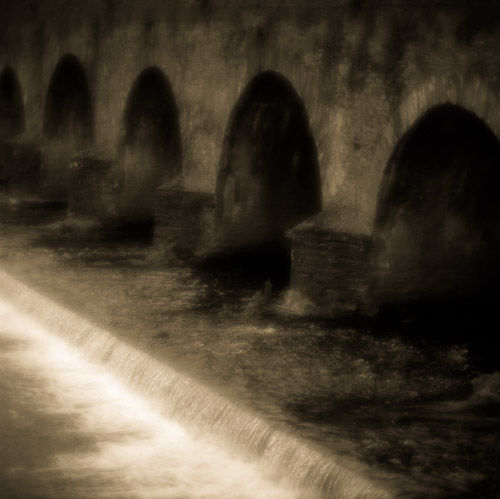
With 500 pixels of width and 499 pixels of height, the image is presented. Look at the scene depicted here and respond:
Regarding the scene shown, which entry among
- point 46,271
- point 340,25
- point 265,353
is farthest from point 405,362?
point 46,271

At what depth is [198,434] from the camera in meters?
6.36

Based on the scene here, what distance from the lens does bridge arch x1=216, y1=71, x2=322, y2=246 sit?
1008cm

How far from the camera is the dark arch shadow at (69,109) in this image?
48.2ft

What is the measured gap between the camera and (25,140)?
1516 cm

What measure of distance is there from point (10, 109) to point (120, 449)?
1254 cm

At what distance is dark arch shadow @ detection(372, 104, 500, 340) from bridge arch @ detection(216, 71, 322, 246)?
1.93m

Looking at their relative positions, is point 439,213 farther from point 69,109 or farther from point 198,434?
point 69,109

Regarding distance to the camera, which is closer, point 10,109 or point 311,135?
point 311,135

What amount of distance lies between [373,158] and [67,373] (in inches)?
116

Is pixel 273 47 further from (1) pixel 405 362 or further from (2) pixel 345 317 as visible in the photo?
(1) pixel 405 362

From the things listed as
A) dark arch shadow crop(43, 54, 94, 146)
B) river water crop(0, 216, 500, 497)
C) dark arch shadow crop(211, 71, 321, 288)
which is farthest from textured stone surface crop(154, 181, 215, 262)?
dark arch shadow crop(43, 54, 94, 146)

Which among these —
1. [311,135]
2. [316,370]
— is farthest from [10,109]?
[316,370]

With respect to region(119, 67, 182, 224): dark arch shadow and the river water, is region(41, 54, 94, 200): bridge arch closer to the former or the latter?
region(119, 67, 182, 224): dark arch shadow

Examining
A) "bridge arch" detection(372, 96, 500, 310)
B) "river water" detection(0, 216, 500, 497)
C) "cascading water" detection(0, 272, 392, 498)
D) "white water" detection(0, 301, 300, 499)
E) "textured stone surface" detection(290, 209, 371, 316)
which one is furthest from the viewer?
"textured stone surface" detection(290, 209, 371, 316)
